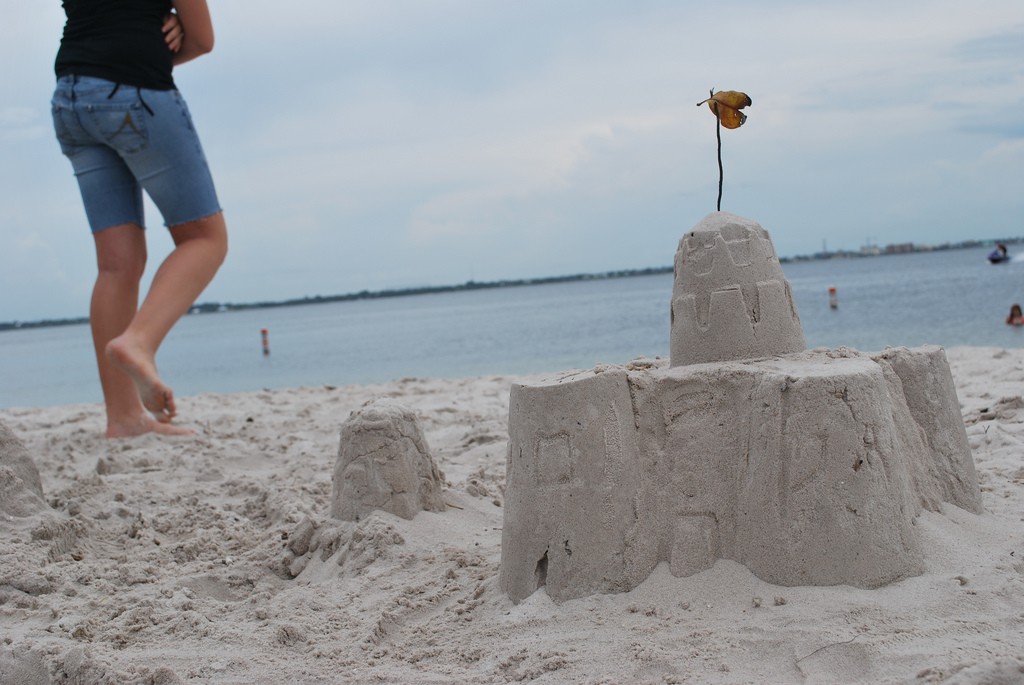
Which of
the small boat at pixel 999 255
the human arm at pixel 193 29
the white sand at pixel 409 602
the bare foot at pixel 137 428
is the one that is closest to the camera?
the white sand at pixel 409 602

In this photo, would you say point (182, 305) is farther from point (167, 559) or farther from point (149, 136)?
point (167, 559)

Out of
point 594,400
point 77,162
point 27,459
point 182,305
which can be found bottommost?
point 27,459

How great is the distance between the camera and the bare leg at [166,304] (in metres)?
3.35

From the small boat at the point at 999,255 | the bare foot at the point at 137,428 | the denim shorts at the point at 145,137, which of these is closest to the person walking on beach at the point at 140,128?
the denim shorts at the point at 145,137

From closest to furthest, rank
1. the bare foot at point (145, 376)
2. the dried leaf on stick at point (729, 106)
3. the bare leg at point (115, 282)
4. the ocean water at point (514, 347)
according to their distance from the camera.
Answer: the dried leaf on stick at point (729, 106) → the bare foot at point (145, 376) → the bare leg at point (115, 282) → the ocean water at point (514, 347)

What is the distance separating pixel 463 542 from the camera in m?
3.31

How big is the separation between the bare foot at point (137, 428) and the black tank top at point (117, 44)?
1.83 meters

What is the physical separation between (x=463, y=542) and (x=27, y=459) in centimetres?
168

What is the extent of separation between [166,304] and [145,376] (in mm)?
616

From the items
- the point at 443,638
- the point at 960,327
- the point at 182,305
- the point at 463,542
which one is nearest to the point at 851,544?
the point at 443,638

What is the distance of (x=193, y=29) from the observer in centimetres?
447

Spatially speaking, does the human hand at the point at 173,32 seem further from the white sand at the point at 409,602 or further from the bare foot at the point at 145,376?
the white sand at the point at 409,602

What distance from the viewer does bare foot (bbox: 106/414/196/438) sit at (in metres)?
5.07

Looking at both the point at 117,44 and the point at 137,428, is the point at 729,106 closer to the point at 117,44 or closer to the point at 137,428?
the point at 117,44
